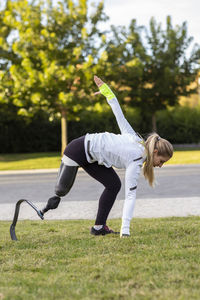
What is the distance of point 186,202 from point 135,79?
20396 millimetres

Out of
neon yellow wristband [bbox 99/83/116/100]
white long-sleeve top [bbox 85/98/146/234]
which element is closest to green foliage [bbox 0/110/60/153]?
neon yellow wristband [bbox 99/83/116/100]

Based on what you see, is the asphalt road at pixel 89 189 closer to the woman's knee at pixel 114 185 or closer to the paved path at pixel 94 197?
the paved path at pixel 94 197

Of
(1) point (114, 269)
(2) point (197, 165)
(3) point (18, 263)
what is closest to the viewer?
(1) point (114, 269)

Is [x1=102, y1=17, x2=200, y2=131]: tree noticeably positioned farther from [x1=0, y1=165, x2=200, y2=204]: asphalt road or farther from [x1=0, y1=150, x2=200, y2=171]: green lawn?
[x1=0, y1=165, x2=200, y2=204]: asphalt road

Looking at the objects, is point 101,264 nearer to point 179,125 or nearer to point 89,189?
point 89,189

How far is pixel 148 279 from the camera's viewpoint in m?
3.23

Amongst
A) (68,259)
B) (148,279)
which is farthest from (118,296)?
(68,259)

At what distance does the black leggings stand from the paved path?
217 cm

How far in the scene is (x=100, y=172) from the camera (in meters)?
4.88

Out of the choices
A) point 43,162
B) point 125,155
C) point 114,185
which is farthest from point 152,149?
point 43,162

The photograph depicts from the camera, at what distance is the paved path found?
290 inches

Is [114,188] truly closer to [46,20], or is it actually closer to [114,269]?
[114,269]

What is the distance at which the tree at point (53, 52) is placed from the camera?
1941 cm

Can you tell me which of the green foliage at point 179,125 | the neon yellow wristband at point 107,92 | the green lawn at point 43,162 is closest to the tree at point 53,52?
the green lawn at point 43,162
